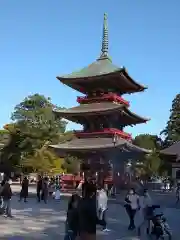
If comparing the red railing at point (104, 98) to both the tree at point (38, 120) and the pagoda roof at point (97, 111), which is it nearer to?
the pagoda roof at point (97, 111)

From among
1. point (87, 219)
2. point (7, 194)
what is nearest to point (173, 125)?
point (7, 194)

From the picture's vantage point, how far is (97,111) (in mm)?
36406

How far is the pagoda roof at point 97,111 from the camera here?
3621cm

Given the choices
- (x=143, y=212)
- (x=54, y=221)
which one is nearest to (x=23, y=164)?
(x=54, y=221)

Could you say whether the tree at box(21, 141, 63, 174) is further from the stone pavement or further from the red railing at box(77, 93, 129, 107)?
the stone pavement

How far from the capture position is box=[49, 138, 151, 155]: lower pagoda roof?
34.2 m

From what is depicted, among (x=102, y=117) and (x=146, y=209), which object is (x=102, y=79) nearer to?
(x=102, y=117)

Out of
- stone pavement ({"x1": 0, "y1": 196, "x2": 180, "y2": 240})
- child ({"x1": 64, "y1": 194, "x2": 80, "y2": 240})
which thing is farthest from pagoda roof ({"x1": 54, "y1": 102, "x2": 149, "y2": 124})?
child ({"x1": 64, "y1": 194, "x2": 80, "y2": 240})

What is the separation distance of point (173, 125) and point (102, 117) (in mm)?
36804

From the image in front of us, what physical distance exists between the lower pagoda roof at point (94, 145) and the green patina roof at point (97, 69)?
255 inches

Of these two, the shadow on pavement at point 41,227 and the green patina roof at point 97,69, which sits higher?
the green patina roof at point 97,69

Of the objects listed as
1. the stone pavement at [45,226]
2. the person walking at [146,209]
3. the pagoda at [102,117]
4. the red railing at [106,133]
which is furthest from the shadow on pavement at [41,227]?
the red railing at [106,133]

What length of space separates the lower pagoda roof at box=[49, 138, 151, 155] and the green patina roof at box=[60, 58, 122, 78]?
647 centimetres

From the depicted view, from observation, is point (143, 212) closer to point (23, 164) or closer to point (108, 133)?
point (108, 133)
